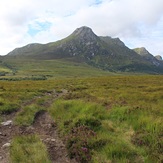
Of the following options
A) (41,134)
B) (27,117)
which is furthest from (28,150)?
(27,117)

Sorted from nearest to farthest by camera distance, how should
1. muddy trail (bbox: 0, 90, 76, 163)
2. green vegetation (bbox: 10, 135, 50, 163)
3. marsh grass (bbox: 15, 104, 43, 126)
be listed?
green vegetation (bbox: 10, 135, 50, 163) → muddy trail (bbox: 0, 90, 76, 163) → marsh grass (bbox: 15, 104, 43, 126)

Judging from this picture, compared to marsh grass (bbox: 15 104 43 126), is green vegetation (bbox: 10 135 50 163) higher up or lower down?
higher up

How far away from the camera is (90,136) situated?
8.48 meters

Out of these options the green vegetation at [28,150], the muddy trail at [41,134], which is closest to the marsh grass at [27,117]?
the muddy trail at [41,134]

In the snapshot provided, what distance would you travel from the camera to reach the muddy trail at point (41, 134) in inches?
299

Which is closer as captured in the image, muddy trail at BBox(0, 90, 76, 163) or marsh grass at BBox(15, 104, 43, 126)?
muddy trail at BBox(0, 90, 76, 163)

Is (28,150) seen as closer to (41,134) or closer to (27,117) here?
A: (41,134)

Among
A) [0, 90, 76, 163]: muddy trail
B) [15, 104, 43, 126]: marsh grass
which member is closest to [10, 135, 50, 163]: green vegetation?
[0, 90, 76, 163]: muddy trail

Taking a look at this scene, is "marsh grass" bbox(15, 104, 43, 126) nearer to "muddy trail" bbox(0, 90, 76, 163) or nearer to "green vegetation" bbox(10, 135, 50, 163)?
"muddy trail" bbox(0, 90, 76, 163)

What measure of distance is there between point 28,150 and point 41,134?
92.4 inches

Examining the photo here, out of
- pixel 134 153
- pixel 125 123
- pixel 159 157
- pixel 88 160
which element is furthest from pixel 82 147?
pixel 125 123

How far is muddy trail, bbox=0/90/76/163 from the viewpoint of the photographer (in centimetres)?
759

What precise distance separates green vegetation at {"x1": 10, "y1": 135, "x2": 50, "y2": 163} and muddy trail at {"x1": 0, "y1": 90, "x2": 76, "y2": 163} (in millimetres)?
236

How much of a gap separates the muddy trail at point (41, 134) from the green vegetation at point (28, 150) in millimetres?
236
